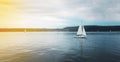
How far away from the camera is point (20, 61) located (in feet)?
53.6

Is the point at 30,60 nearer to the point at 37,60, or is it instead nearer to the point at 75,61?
the point at 37,60

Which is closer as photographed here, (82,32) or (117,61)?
(117,61)

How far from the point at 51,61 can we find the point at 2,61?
4.21 m

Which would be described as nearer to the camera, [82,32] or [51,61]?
[51,61]

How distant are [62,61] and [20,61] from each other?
364 cm

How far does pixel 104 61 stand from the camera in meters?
16.3

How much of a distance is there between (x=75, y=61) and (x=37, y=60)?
3444mm

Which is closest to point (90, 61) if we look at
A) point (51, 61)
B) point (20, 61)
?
point (51, 61)

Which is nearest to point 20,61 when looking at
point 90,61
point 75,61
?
point 75,61

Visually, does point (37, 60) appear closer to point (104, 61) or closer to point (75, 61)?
point (75, 61)

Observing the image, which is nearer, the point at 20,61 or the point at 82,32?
the point at 20,61

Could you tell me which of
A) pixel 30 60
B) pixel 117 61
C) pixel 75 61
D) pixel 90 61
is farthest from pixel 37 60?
pixel 117 61

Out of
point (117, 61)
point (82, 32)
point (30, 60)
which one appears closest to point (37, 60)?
point (30, 60)

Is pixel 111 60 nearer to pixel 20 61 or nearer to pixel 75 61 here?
pixel 75 61
